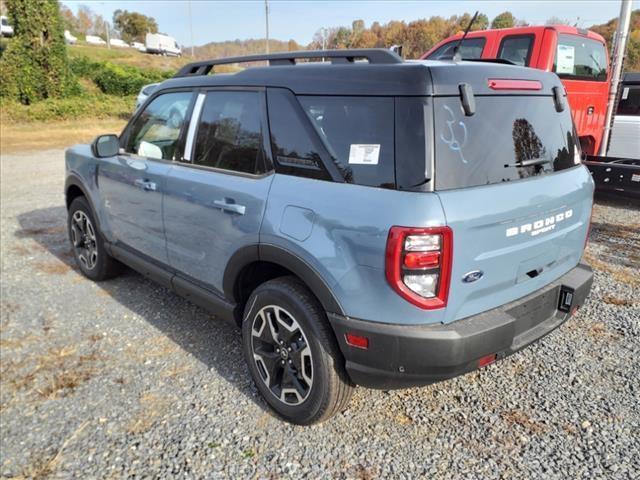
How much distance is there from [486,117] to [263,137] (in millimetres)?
1188

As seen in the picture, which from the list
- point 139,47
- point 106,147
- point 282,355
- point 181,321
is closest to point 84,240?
point 106,147

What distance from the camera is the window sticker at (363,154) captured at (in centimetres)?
220

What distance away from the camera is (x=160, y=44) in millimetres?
58812

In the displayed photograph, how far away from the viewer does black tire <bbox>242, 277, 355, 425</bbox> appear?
242cm

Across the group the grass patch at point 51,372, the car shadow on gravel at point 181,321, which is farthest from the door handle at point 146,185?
the grass patch at point 51,372

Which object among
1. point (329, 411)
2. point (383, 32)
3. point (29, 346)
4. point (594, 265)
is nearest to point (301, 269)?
point (329, 411)

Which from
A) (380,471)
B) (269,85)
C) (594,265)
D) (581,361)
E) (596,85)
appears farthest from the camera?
(596,85)

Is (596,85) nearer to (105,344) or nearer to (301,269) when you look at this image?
(301,269)

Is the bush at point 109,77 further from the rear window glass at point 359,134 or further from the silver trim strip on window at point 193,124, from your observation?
the rear window glass at point 359,134

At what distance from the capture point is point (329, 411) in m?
A: 2.52

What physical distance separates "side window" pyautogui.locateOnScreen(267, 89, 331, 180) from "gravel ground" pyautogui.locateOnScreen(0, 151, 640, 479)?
1.39 m

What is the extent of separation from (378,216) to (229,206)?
1.06 meters

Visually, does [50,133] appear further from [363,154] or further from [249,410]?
[363,154]

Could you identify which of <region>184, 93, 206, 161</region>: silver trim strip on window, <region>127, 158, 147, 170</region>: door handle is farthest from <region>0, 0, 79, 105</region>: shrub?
<region>184, 93, 206, 161</region>: silver trim strip on window
